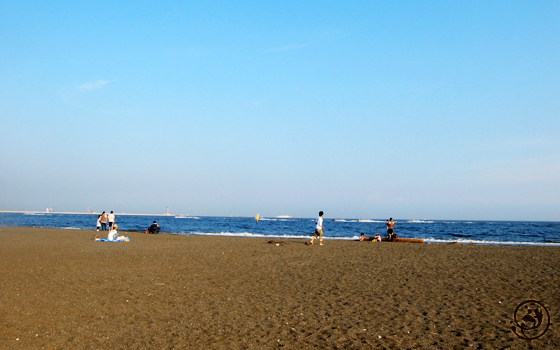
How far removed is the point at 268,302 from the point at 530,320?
5.89 metres

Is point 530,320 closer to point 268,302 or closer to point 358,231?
point 268,302

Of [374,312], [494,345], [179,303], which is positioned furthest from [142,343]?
[494,345]

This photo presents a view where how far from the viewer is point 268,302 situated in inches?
408

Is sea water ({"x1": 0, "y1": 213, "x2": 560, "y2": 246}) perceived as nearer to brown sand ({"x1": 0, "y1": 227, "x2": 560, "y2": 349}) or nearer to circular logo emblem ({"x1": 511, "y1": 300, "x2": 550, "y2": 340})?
brown sand ({"x1": 0, "y1": 227, "x2": 560, "y2": 349})

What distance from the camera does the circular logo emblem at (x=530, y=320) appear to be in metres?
7.83

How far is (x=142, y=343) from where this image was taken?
24.6 ft

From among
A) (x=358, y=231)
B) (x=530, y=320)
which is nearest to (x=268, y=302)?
(x=530, y=320)

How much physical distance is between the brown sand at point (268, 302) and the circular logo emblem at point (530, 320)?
0.53 ft

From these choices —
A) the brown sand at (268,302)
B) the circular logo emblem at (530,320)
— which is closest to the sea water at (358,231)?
the brown sand at (268,302)

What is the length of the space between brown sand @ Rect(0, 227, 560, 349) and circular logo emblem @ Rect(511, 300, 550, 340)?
16cm

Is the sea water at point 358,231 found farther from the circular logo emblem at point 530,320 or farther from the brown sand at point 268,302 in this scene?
the circular logo emblem at point 530,320

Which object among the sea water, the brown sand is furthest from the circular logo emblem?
the sea water

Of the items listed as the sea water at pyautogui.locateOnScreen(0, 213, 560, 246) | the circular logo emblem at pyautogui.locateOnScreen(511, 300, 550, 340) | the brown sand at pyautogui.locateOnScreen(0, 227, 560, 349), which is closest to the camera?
the brown sand at pyautogui.locateOnScreen(0, 227, 560, 349)

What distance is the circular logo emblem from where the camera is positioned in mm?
7828
